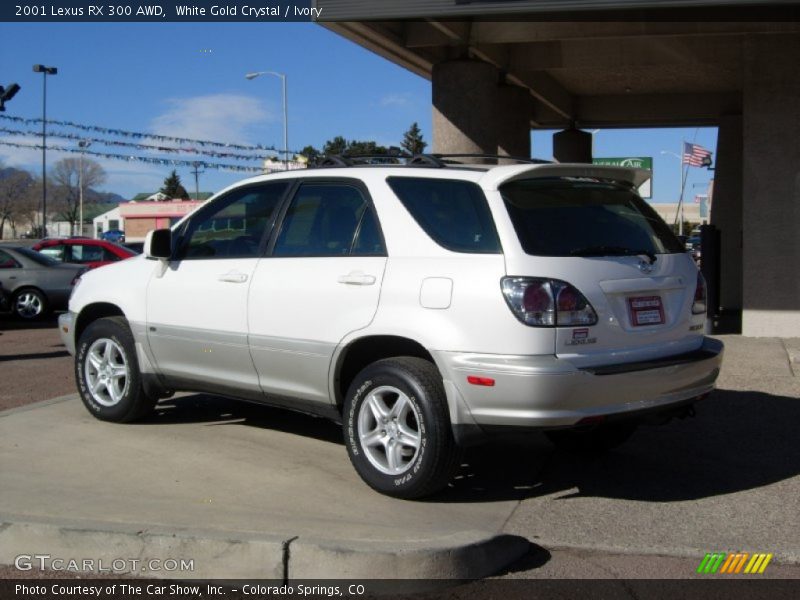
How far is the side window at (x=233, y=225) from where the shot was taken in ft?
20.9

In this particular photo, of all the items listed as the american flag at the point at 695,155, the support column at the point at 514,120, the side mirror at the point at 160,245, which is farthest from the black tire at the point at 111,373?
the american flag at the point at 695,155

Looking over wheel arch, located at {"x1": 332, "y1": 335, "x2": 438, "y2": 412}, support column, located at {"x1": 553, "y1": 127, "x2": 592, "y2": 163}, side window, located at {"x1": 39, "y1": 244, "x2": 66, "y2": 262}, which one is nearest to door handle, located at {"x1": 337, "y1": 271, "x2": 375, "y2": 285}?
wheel arch, located at {"x1": 332, "y1": 335, "x2": 438, "y2": 412}

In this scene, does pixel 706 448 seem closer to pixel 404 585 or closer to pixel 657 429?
pixel 657 429

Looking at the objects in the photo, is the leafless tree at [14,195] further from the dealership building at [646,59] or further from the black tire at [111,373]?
the black tire at [111,373]

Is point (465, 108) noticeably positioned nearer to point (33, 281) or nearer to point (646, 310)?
point (33, 281)

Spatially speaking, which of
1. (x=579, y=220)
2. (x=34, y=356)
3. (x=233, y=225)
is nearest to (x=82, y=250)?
(x=34, y=356)

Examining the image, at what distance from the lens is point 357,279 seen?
5543mm

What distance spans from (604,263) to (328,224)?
1774 millimetres

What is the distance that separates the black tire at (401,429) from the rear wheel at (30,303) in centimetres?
1314

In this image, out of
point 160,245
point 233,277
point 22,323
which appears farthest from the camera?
point 22,323

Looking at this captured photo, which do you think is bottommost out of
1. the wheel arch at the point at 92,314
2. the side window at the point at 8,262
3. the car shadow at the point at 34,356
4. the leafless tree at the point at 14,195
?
the car shadow at the point at 34,356

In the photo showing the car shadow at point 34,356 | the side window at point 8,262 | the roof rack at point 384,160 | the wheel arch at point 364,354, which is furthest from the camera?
the side window at point 8,262

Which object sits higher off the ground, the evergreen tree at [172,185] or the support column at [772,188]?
the evergreen tree at [172,185]

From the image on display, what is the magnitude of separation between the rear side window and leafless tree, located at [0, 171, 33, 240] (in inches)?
3758
